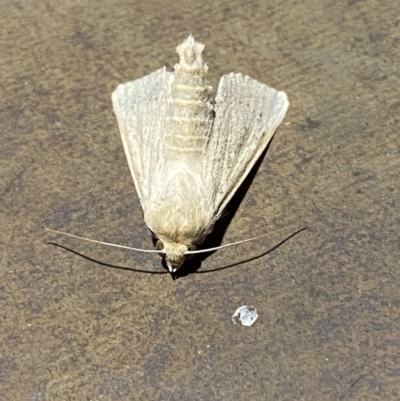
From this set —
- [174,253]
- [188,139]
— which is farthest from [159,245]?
[188,139]

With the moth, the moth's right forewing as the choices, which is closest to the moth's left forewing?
the moth

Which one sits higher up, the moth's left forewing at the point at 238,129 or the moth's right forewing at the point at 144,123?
the moth's right forewing at the point at 144,123

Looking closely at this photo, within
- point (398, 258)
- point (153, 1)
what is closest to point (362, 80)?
point (398, 258)

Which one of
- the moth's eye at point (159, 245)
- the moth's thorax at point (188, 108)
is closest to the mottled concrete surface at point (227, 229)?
the moth's eye at point (159, 245)

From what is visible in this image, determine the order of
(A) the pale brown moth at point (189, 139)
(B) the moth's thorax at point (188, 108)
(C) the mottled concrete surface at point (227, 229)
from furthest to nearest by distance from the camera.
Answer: (B) the moth's thorax at point (188, 108), (A) the pale brown moth at point (189, 139), (C) the mottled concrete surface at point (227, 229)

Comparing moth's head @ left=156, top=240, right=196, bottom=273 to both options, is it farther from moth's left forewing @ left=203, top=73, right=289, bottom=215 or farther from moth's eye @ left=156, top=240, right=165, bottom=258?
moth's left forewing @ left=203, top=73, right=289, bottom=215

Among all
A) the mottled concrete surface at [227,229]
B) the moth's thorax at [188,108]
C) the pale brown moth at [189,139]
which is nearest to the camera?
the mottled concrete surface at [227,229]

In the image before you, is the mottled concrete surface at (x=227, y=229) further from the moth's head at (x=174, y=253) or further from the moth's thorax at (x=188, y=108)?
the moth's thorax at (x=188, y=108)

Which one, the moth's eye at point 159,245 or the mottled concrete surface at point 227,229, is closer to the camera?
the mottled concrete surface at point 227,229

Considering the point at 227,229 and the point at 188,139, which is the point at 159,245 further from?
the point at 188,139
